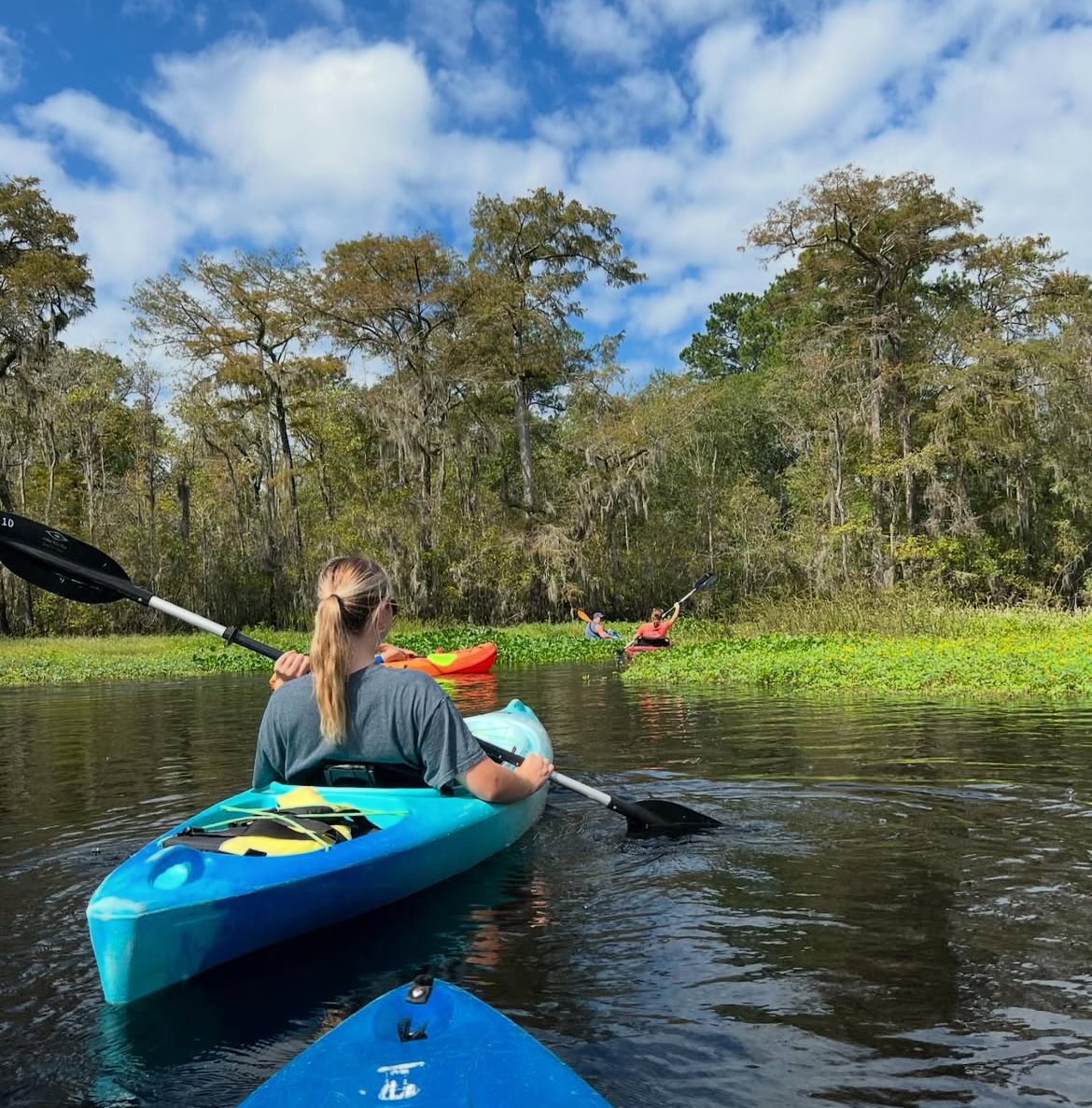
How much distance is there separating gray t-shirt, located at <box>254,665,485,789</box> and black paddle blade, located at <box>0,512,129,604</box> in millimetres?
2368

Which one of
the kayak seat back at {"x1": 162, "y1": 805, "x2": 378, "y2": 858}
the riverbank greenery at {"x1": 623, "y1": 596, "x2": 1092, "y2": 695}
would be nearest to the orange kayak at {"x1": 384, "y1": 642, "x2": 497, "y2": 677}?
the riverbank greenery at {"x1": 623, "y1": 596, "x2": 1092, "y2": 695}

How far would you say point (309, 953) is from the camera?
3.56m

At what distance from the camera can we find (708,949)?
3.51 meters

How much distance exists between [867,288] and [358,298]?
13820 millimetres

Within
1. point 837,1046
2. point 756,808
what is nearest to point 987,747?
point 756,808

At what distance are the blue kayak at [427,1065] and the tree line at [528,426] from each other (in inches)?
913

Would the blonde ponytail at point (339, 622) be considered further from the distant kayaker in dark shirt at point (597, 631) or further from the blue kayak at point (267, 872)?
the distant kayaker in dark shirt at point (597, 631)

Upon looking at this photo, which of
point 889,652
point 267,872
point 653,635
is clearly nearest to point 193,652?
point 653,635

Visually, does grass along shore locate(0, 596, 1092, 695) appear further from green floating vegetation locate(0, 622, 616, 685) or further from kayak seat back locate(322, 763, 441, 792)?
kayak seat back locate(322, 763, 441, 792)

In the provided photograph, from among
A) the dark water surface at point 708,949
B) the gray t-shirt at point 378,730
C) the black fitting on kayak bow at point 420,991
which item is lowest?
the dark water surface at point 708,949

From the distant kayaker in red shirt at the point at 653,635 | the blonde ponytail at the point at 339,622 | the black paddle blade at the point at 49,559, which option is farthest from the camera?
the distant kayaker in red shirt at the point at 653,635

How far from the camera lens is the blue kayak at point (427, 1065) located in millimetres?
1868

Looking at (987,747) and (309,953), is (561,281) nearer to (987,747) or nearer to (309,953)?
(987,747)

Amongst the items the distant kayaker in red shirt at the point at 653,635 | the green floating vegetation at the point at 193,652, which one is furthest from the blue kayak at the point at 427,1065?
the green floating vegetation at the point at 193,652
